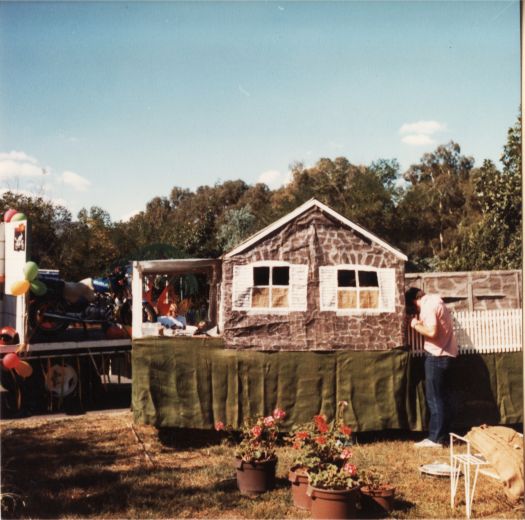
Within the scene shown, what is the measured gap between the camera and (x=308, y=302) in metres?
9.03

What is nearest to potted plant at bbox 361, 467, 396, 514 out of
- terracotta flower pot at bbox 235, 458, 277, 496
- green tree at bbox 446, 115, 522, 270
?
terracotta flower pot at bbox 235, 458, 277, 496

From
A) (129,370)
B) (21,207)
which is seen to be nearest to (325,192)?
(21,207)

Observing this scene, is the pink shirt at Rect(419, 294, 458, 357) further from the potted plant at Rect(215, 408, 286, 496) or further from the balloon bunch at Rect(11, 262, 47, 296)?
the balloon bunch at Rect(11, 262, 47, 296)

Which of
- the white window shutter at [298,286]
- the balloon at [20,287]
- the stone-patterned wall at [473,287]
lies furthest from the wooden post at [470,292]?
the balloon at [20,287]

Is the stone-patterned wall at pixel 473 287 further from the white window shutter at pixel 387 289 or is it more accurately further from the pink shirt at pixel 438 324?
the pink shirt at pixel 438 324

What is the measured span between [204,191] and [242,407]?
51.0 m

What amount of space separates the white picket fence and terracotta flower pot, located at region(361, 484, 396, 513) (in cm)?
330

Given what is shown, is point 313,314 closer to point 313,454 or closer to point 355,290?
point 355,290

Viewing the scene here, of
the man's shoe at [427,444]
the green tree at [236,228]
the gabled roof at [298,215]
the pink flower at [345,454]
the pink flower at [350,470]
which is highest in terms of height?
the green tree at [236,228]

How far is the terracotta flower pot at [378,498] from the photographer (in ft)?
20.5

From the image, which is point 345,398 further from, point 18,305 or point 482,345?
point 18,305

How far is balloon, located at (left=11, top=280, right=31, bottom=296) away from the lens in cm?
936

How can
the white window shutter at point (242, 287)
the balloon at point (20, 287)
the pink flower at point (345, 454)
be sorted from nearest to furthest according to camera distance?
the pink flower at point (345, 454)
the white window shutter at point (242, 287)
the balloon at point (20, 287)

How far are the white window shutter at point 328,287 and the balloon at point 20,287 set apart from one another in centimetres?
451
